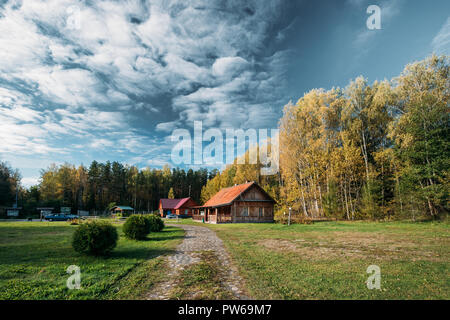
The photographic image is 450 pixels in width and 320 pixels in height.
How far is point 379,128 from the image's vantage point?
925 inches

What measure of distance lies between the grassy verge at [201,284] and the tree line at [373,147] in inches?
803

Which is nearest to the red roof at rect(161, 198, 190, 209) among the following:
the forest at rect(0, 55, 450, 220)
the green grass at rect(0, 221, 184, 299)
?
the forest at rect(0, 55, 450, 220)

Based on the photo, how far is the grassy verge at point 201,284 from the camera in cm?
425

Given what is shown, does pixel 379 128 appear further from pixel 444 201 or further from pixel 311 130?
pixel 444 201

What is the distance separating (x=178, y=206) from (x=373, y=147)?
1604 inches

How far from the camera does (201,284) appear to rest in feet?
16.2

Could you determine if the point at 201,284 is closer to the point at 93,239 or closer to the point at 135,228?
the point at 93,239

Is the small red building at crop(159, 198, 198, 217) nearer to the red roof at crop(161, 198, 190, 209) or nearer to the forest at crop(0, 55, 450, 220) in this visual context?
the red roof at crop(161, 198, 190, 209)

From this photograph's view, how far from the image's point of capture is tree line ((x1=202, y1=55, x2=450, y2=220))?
1842cm

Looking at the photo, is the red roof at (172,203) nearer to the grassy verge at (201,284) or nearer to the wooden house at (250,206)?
the wooden house at (250,206)

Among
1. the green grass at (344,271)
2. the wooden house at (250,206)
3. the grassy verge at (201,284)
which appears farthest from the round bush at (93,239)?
the wooden house at (250,206)

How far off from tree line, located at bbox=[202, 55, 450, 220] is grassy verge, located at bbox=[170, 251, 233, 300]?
2040 centimetres
